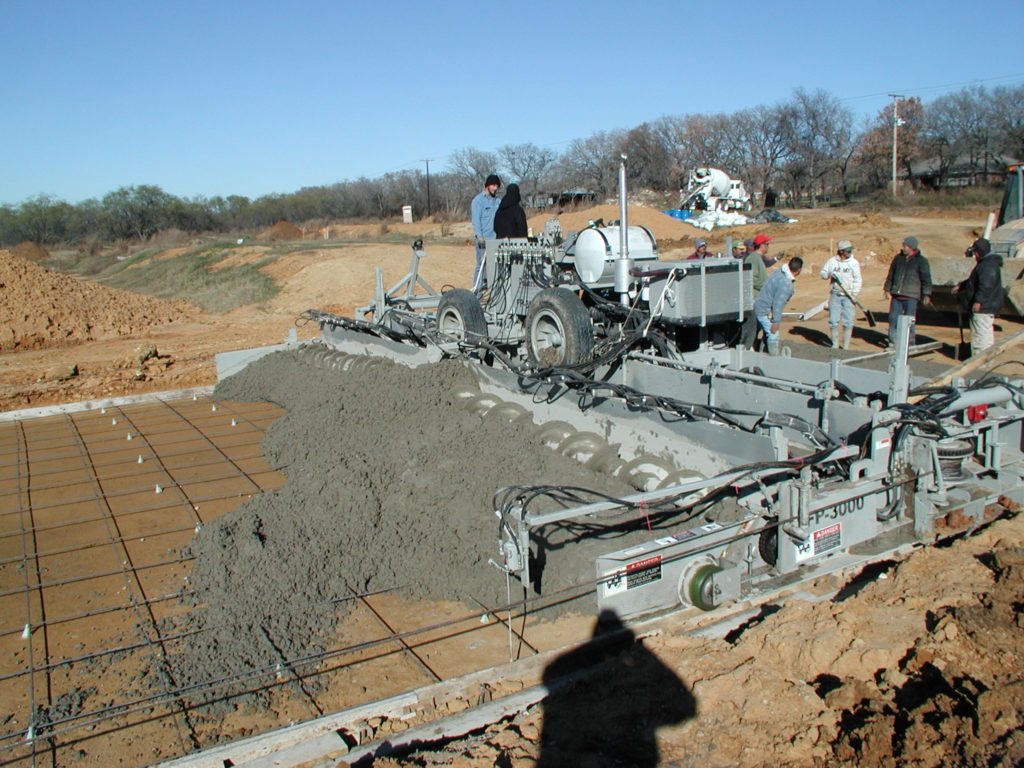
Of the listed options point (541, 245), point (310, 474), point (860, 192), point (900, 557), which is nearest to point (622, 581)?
point (900, 557)

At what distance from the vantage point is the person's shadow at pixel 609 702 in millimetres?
3473

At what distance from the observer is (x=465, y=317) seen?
8.97 m

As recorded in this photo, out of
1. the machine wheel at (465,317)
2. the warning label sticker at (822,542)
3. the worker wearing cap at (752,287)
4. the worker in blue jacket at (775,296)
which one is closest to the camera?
the warning label sticker at (822,542)

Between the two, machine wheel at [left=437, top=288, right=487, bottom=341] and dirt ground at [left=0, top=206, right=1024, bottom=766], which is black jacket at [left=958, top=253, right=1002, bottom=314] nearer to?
dirt ground at [left=0, top=206, right=1024, bottom=766]

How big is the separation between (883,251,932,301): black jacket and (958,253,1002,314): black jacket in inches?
18.6

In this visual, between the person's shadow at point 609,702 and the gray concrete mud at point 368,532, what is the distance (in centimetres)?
58

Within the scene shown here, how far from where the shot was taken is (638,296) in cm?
771

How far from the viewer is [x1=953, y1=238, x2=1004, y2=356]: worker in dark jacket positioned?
9.44 meters

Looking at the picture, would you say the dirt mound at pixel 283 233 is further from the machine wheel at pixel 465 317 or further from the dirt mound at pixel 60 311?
the machine wheel at pixel 465 317

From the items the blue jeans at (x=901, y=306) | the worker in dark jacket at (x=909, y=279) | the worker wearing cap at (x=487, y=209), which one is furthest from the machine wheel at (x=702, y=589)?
the blue jeans at (x=901, y=306)

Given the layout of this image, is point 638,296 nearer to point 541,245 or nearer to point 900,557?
point 541,245

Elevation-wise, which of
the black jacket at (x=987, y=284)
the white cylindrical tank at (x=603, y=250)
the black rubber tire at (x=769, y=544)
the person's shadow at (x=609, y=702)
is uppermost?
the white cylindrical tank at (x=603, y=250)

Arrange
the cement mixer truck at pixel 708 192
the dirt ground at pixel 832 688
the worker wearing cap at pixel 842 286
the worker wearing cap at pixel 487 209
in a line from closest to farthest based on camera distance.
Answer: the dirt ground at pixel 832 688 < the worker wearing cap at pixel 842 286 < the worker wearing cap at pixel 487 209 < the cement mixer truck at pixel 708 192

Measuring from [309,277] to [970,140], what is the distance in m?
36.0
